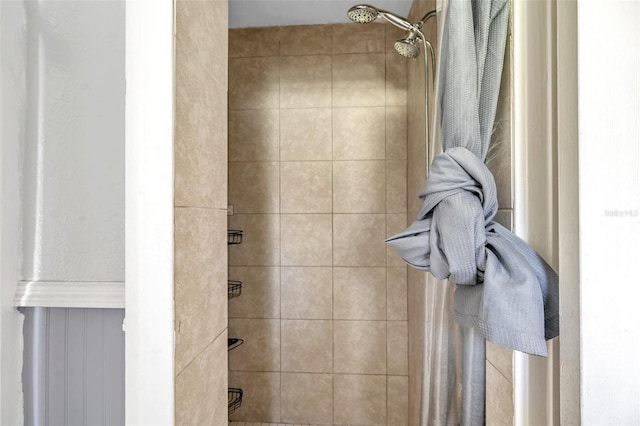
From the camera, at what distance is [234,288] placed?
1950 millimetres

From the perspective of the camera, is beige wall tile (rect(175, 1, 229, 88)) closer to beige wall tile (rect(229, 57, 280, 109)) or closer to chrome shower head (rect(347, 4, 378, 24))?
chrome shower head (rect(347, 4, 378, 24))

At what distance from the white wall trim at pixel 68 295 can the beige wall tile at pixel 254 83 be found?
1478 millimetres

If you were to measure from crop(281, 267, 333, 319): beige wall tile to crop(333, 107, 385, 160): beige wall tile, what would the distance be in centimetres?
67

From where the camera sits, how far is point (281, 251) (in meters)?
2.00

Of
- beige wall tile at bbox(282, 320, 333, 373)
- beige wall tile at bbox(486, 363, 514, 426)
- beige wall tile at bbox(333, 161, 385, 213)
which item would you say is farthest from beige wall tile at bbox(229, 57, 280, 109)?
beige wall tile at bbox(486, 363, 514, 426)

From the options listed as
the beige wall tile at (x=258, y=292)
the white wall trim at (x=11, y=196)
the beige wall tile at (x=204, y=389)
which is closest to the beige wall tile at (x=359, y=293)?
the beige wall tile at (x=258, y=292)

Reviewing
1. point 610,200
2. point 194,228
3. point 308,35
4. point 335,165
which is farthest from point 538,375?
point 308,35

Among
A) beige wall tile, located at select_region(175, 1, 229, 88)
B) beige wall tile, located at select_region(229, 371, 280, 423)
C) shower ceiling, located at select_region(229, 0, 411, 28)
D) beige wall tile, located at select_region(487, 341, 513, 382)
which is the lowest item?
beige wall tile, located at select_region(229, 371, 280, 423)

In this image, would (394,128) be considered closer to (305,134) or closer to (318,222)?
(305,134)

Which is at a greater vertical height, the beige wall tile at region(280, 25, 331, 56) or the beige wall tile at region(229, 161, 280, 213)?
the beige wall tile at region(280, 25, 331, 56)

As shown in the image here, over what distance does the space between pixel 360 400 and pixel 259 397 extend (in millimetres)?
573

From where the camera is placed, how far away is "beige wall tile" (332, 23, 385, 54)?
1958mm

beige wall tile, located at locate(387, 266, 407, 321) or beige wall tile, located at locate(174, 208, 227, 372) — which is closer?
beige wall tile, located at locate(174, 208, 227, 372)

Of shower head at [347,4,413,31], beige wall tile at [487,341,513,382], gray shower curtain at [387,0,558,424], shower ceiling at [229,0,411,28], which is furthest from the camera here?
shower ceiling at [229,0,411,28]
